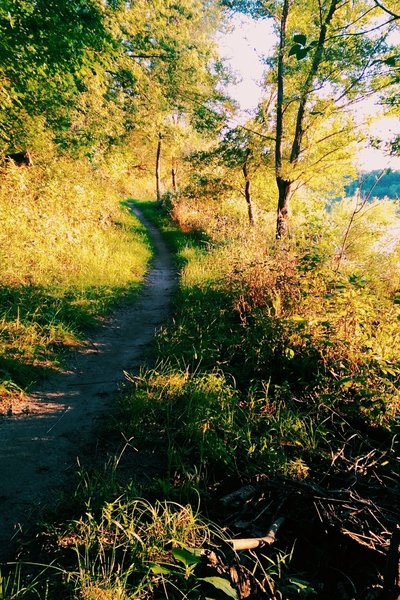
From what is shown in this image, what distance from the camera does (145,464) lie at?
2910mm

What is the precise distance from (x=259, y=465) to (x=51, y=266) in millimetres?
6231

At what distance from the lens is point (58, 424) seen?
11.3 ft

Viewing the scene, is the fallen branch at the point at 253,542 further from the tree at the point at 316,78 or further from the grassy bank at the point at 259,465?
the tree at the point at 316,78

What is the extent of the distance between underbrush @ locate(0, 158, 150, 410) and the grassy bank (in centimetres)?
161

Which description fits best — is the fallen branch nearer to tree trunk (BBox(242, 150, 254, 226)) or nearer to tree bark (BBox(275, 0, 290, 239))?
tree bark (BBox(275, 0, 290, 239))

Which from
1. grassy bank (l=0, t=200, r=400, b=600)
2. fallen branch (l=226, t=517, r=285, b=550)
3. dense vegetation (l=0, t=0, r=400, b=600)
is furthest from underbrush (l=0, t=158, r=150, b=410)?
fallen branch (l=226, t=517, r=285, b=550)

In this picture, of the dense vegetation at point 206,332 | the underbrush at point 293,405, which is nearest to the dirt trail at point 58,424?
the dense vegetation at point 206,332

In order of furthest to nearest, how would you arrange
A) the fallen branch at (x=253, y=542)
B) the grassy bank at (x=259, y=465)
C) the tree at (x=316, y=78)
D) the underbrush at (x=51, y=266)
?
1. the tree at (x=316, y=78)
2. the underbrush at (x=51, y=266)
3. the fallen branch at (x=253, y=542)
4. the grassy bank at (x=259, y=465)

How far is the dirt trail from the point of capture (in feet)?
8.10

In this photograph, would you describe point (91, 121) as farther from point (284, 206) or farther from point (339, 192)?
point (339, 192)

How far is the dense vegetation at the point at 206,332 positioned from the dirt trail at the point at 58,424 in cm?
24

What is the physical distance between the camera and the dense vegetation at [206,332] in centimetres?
201

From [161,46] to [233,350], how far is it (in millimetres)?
10141

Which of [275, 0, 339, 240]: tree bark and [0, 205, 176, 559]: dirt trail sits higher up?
[275, 0, 339, 240]: tree bark
